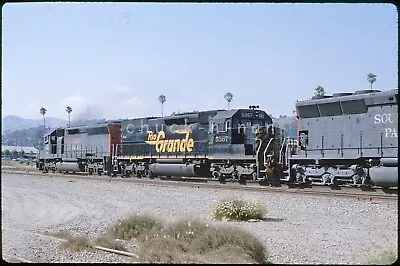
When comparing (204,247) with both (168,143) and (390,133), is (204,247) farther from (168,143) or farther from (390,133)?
(168,143)

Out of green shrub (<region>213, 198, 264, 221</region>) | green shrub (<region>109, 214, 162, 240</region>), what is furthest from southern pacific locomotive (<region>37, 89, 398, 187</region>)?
green shrub (<region>109, 214, 162, 240</region>)

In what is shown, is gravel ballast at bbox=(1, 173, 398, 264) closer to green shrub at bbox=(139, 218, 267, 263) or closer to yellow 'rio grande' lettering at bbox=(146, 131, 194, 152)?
Answer: green shrub at bbox=(139, 218, 267, 263)

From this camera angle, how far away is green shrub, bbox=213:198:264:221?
39.3ft

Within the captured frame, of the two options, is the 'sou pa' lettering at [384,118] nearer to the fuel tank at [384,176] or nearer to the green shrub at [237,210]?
the fuel tank at [384,176]

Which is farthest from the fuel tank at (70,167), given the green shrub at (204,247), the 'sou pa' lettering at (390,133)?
the green shrub at (204,247)

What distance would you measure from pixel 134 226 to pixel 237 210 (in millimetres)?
2820

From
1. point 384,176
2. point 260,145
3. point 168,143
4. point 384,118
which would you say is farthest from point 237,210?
point 168,143

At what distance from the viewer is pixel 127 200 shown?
1689 centimetres

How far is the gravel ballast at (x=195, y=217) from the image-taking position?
8383 millimetres

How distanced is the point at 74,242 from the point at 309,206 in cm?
681

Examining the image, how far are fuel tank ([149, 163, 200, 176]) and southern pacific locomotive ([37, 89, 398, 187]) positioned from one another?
1.8 inches

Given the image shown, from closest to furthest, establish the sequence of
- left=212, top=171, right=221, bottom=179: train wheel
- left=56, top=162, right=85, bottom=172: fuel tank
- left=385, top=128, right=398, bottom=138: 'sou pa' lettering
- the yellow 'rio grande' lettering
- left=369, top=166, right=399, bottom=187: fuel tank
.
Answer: left=369, top=166, right=399, bottom=187: fuel tank
left=385, top=128, right=398, bottom=138: 'sou pa' lettering
left=212, top=171, right=221, bottom=179: train wheel
the yellow 'rio grande' lettering
left=56, top=162, right=85, bottom=172: fuel tank

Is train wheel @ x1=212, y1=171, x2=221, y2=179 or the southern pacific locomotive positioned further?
train wheel @ x1=212, y1=171, x2=221, y2=179

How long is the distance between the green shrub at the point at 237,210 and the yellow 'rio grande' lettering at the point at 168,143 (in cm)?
1164
